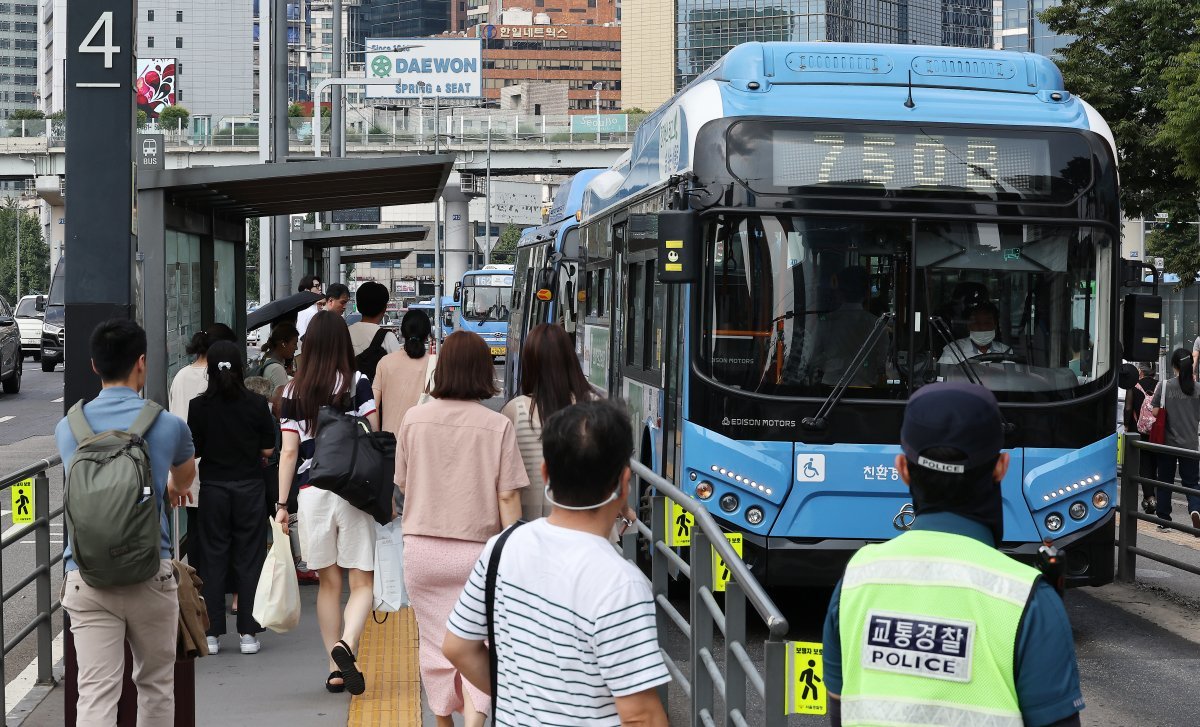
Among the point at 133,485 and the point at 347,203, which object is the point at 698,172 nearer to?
the point at 133,485

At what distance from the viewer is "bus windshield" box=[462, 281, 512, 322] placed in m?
50.6

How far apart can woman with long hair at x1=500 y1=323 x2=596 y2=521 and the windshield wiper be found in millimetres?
2572

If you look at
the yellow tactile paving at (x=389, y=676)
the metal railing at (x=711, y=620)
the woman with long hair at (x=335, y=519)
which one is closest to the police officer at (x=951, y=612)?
the metal railing at (x=711, y=620)

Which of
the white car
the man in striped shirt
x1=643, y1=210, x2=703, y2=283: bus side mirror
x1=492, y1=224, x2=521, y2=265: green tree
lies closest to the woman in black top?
x1=643, y1=210, x2=703, y2=283: bus side mirror

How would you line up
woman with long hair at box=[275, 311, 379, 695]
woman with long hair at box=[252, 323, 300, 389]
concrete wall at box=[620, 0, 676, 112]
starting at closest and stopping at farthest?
woman with long hair at box=[275, 311, 379, 695] → woman with long hair at box=[252, 323, 300, 389] → concrete wall at box=[620, 0, 676, 112]

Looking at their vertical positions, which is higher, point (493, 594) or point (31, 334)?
point (493, 594)

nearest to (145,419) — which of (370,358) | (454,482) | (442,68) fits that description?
(454,482)

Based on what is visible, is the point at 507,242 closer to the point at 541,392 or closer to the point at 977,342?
the point at 977,342

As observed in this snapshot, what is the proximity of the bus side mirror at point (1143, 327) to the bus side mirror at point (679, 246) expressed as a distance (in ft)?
8.25

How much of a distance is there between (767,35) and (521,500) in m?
140

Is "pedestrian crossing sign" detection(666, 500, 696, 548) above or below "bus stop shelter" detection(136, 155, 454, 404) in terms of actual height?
below

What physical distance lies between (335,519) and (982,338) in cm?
377

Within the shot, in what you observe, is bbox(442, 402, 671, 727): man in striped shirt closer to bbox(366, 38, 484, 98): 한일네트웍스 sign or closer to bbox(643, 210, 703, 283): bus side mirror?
bbox(643, 210, 703, 283): bus side mirror

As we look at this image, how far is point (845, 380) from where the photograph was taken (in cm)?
878
